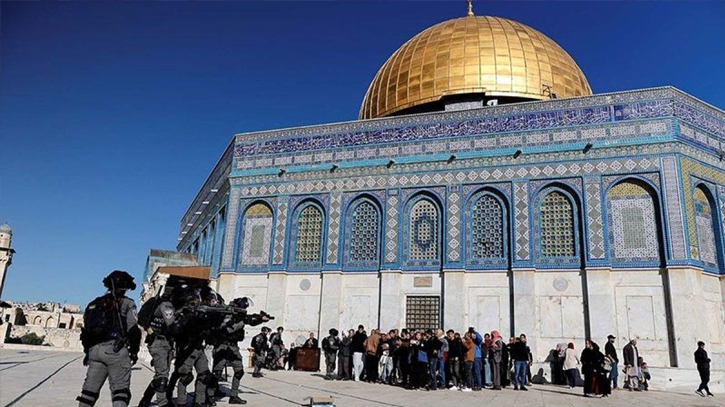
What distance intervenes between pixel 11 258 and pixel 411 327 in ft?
129

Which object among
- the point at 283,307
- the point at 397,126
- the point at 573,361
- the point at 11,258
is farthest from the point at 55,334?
the point at 573,361

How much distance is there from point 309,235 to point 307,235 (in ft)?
0.21

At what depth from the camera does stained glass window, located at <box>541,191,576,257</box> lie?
1460 cm

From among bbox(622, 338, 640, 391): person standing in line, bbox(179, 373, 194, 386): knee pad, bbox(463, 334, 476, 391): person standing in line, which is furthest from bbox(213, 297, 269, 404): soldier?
bbox(622, 338, 640, 391): person standing in line

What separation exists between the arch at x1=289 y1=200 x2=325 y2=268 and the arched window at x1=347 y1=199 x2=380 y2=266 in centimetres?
93

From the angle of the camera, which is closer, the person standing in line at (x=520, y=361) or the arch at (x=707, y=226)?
the person standing in line at (x=520, y=361)

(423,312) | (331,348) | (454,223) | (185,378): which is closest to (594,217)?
(454,223)

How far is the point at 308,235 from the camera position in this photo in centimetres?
1723

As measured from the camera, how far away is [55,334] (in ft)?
137

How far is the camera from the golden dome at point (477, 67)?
19344mm

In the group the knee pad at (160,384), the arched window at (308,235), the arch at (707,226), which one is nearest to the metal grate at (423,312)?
the arched window at (308,235)

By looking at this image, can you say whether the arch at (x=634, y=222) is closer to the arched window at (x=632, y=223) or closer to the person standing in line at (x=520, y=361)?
the arched window at (x=632, y=223)

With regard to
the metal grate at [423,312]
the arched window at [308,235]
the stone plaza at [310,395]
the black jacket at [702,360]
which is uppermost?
the arched window at [308,235]

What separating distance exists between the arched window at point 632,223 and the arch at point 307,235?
808 cm
